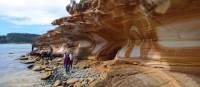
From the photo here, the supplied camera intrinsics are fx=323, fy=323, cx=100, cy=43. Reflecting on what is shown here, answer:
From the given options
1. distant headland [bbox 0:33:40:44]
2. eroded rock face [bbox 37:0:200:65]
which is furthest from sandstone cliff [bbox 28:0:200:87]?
distant headland [bbox 0:33:40:44]

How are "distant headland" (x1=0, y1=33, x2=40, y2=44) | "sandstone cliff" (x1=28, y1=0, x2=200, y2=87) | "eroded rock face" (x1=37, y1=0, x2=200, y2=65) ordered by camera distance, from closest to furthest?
"sandstone cliff" (x1=28, y1=0, x2=200, y2=87)
"eroded rock face" (x1=37, y1=0, x2=200, y2=65)
"distant headland" (x1=0, y1=33, x2=40, y2=44)

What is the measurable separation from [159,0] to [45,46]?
3603cm

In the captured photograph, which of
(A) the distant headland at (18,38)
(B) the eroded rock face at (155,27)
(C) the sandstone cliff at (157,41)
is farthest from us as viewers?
(A) the distant headland at (18,38)

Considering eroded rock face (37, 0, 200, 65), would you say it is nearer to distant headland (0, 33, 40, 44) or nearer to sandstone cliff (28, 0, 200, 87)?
sandstone cliff (28, 0, 200, 87)

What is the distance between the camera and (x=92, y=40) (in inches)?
1003

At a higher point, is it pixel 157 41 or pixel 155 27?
pixel 155 27

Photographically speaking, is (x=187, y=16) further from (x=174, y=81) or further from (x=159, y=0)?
(x=174, y=81)

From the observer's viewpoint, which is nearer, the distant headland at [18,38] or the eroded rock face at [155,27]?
the eroded rock face at [155,27]

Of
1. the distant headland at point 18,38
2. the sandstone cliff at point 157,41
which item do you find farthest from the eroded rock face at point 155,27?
the distant headland at point 18,38

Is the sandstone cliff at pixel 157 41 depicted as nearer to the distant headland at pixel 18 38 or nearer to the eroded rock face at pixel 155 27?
the eroded rock face at pixel 155 27

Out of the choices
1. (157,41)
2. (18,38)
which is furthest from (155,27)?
(18,38)

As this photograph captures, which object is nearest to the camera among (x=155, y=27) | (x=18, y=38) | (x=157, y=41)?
(x=155, y=27)

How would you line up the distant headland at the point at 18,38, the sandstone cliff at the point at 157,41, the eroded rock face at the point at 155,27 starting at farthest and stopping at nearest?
1. the distant headland at the point at 18,38
2. the eroded rock face at the point at 155,27
3. the sandstone cliff at the point at 157,41

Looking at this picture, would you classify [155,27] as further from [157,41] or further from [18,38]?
[18,38]
